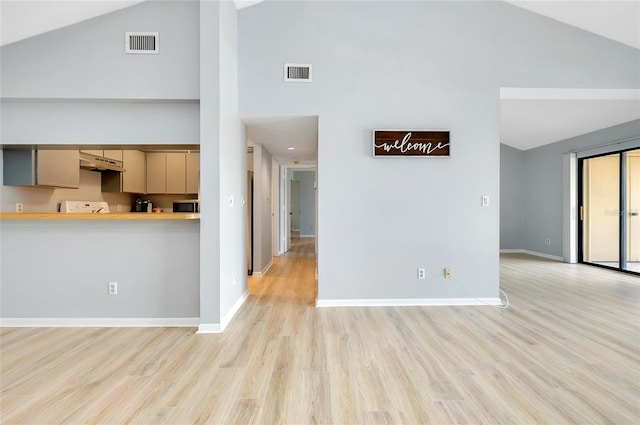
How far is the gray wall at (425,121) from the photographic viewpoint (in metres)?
3.71

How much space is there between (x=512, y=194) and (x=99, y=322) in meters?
8.78

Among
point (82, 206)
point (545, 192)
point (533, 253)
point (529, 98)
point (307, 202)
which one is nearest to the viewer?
point (529, 98)

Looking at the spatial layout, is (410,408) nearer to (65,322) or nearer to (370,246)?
(370,246)

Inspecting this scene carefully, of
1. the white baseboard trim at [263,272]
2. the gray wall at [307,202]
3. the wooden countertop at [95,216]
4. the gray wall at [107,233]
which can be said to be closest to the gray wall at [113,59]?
the gray wall at [107,233]

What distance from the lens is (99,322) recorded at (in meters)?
3.18

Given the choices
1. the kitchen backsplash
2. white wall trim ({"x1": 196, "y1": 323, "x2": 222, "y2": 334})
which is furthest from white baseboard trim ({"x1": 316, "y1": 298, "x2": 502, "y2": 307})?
the kitchen backsplash

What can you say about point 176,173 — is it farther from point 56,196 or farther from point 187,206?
point 56,196

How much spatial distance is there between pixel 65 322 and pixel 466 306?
14.2 ft

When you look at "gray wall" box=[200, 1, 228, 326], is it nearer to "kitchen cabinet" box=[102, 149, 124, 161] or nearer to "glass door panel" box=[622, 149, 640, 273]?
"kitchen cabinet" box=[102, 149, 124, 161]

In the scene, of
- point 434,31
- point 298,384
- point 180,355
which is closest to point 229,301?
point 180,355

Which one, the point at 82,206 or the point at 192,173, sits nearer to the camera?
the point at 82,206

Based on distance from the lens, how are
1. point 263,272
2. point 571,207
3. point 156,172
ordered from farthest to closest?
point 571,207 < point 156,172 < point 263,272

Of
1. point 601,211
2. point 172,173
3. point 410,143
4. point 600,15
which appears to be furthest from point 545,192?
point 172,173

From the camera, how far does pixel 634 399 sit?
6.28 feet
